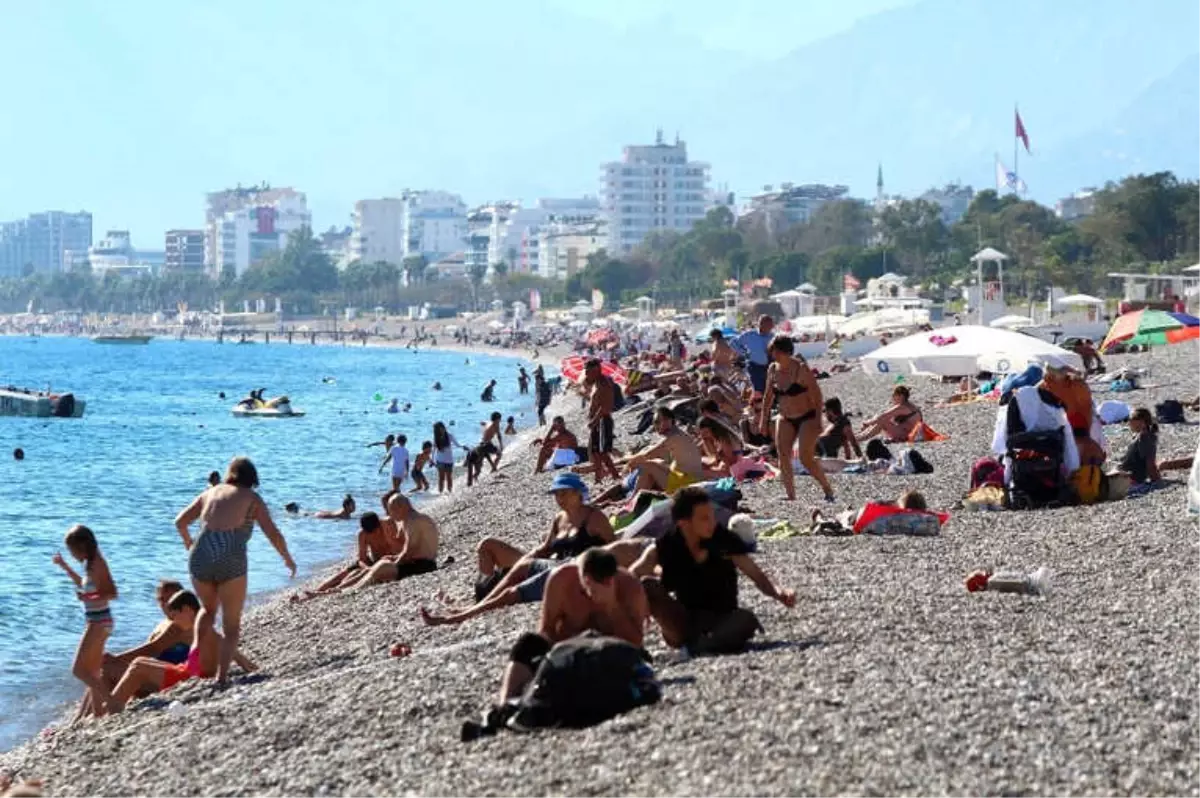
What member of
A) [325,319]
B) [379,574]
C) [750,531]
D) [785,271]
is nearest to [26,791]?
[750,531]

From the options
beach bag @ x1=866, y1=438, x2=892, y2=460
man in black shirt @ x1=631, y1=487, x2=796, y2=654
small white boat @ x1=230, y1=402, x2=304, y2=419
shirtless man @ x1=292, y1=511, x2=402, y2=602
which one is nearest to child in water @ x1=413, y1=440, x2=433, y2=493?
beach bag @ x1=866, y1=438, x2=892, y2=460

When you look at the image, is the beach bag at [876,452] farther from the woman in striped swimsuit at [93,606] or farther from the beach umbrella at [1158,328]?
the woman in striped swimsuit at [93,606]

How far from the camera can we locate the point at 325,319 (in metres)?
196

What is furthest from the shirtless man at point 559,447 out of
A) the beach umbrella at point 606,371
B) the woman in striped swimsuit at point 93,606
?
the beach umbrella at point 606,371

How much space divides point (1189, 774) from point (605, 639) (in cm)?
257

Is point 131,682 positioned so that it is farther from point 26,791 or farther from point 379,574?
point 26,791

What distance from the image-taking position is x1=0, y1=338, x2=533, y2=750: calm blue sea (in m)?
16.8

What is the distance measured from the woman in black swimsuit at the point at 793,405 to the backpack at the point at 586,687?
695 cm

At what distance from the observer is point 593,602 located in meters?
8.59

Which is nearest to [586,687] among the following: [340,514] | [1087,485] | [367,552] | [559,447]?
[1087,485]

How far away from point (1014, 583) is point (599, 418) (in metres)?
8.51

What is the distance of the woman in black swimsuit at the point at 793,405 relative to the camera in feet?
48.5

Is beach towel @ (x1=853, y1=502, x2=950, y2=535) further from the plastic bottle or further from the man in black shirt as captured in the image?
the man in black shirt

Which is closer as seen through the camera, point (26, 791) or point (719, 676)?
point (26, 791)
